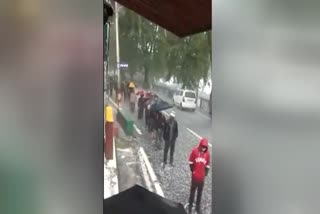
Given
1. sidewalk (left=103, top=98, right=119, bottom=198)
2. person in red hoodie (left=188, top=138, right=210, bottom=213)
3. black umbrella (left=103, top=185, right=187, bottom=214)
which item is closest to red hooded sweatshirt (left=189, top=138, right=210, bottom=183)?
person in red hoodie (left=188, top=138, right=210, bottom=213)

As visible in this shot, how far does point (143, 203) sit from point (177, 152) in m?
0.18

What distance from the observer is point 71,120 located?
2.57 feet

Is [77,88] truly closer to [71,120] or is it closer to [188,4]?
[71,120]

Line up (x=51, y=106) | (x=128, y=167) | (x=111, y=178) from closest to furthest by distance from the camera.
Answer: (x=51, y=106) < (x=111, y=178) < (x=128, y=167)

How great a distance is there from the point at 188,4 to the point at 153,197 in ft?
1.80

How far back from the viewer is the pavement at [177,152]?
1.04m

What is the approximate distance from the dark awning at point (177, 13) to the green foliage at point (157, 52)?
21 mm

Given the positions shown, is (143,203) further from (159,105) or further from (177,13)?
(177,13)

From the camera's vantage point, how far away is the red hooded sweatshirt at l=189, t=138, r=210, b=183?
0.93 meters

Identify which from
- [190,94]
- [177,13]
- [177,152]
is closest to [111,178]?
[177,152]

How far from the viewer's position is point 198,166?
0.98 m

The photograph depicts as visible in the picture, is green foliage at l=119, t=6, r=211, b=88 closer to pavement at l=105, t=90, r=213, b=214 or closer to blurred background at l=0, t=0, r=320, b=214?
pavement at l=105, t=90, r=213, b=214

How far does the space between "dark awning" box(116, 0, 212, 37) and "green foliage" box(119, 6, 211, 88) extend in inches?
0.8

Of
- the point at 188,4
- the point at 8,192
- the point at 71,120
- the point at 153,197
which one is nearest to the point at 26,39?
the point at 71,120
